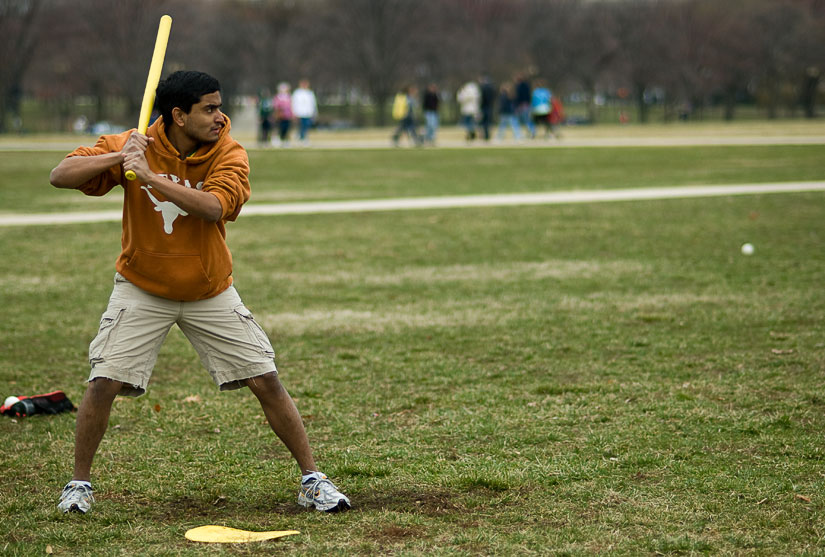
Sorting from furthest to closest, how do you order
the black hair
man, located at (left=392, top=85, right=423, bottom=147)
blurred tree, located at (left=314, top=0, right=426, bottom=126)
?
blurred tree, located at (left=314, top=0, right=426, bottom=126)
man, located at (left=392, top=85, right=423, bottom=147)
the black hair

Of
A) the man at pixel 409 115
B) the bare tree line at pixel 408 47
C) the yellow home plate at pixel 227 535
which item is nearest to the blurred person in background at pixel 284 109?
the man at pixel 409 115

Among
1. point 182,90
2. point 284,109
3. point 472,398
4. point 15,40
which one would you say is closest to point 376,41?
point 15,40

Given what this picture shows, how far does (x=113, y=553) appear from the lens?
353 centimetres

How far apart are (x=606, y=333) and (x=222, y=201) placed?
13.2 feet

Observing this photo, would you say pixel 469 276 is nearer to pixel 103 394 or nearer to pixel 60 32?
pixel 103 394

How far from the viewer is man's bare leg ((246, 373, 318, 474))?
399 centimetres

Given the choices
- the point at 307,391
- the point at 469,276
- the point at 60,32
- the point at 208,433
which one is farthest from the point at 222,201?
the point at 60,32

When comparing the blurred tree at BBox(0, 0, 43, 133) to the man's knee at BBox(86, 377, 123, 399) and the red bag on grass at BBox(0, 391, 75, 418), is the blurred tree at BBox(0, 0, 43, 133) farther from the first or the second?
the man's knee at BBox(86, 377, 123, 399)

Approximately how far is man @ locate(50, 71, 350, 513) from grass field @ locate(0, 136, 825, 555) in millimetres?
344

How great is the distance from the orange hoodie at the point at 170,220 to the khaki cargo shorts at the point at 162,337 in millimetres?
71

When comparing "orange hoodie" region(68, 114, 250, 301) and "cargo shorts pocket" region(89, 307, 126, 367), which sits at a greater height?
"orange hoodie" region(68, 114, 250, 301)

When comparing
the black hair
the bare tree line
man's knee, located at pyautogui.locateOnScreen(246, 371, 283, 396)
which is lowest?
man's knee, located at pyautogui.locateOnScreen(246, 371, 283, 396)

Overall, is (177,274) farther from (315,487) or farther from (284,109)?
(284,109)

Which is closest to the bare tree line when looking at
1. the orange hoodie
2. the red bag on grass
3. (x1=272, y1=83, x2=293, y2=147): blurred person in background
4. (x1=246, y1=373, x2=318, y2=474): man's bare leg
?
(x1=272, y1=83, x2=293, y2=147): blurred person in background
